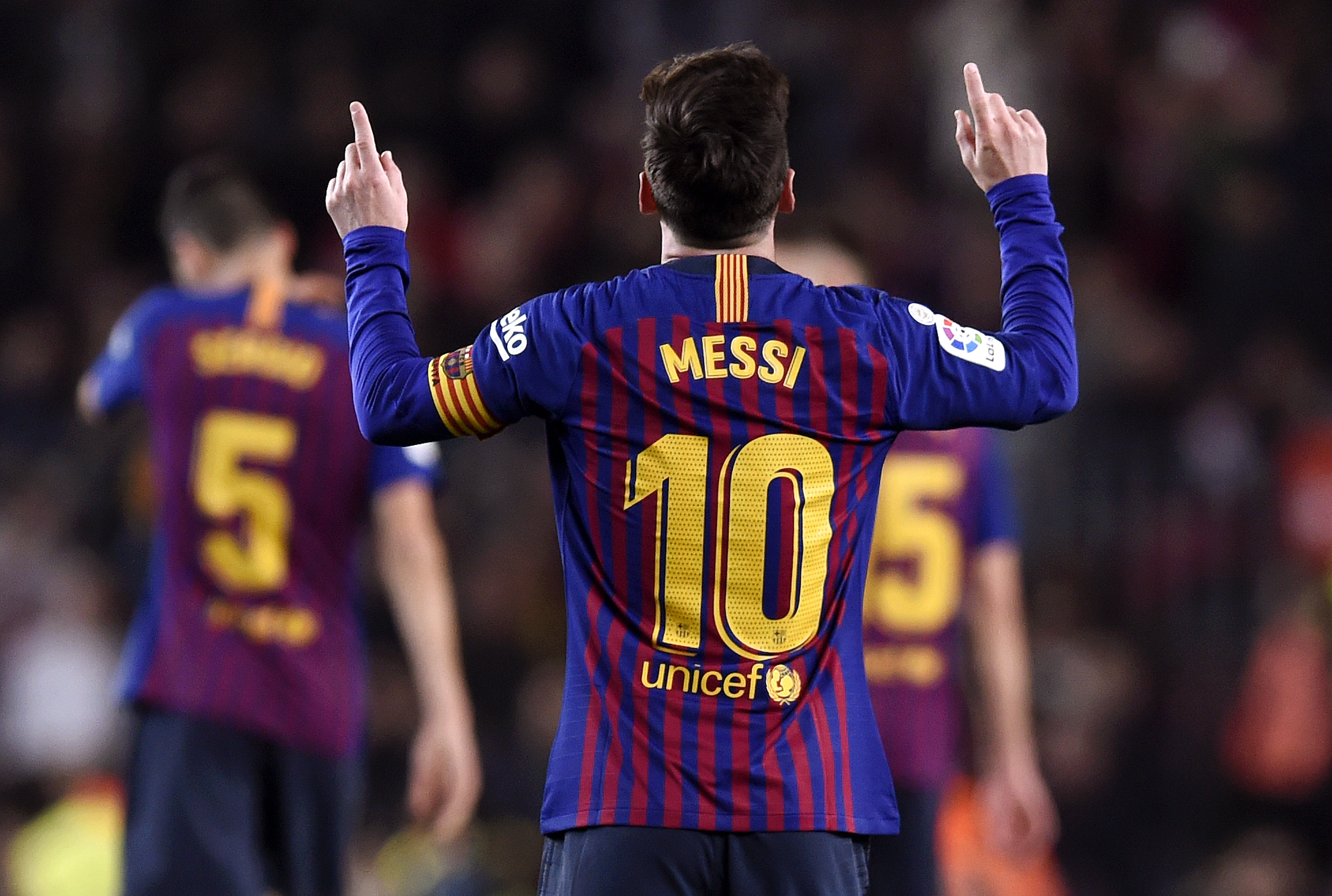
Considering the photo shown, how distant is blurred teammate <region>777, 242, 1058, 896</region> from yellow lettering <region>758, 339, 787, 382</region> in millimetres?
2245

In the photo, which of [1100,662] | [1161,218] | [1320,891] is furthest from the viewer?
[1161,218]

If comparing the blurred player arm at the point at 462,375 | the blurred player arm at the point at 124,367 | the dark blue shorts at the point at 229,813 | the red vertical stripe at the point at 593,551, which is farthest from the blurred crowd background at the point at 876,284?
the blurred player arm at the point at 462,375

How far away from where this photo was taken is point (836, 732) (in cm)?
277

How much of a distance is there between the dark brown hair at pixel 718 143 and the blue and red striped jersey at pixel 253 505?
2.00 m

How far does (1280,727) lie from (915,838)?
3570mm

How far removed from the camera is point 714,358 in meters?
2.71

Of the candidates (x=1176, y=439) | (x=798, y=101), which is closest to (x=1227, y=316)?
(x=1176, y=439)

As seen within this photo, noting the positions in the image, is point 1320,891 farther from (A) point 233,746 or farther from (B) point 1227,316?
(A) point 233,746

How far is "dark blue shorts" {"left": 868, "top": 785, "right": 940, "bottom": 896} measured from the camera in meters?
4.91

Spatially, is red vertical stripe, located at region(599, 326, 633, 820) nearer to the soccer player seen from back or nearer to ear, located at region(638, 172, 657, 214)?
the soccer player seen from back

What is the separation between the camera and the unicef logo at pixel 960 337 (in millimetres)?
2768

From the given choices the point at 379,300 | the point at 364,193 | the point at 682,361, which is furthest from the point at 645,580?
the point at 364,193

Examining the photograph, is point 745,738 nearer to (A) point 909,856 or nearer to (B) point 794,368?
(B) point 794,368

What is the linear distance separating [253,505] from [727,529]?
2.22 m
